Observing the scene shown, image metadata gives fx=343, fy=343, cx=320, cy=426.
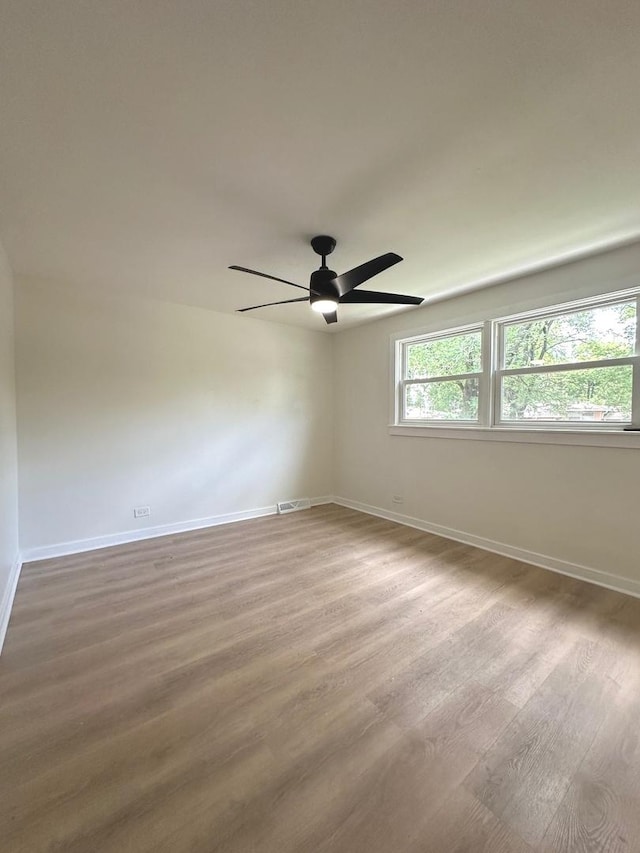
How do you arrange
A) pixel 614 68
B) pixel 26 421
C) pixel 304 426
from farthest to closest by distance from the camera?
pixel 304 426 < pixel 26 421 < pixel 614 68

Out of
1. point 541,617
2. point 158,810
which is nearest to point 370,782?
point 158,810

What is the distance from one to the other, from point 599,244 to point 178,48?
289 centimetres

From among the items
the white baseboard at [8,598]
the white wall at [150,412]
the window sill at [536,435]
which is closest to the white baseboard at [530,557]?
the window sill at [536,435]

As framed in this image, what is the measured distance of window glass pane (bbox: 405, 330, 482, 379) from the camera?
3.57 metres

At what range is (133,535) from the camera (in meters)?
3.63

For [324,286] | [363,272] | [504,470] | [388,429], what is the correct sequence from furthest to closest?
[388,429] < [504,470] < [324,286] < [363,272]

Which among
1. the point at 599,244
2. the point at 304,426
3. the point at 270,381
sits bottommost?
the point at 304,426

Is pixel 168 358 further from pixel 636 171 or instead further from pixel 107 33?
Answer: pixel 636 171

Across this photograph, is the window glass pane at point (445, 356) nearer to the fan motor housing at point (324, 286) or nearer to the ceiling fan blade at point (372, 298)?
the ceiling fan blade at point (372, 298)

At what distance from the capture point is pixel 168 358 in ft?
12.5

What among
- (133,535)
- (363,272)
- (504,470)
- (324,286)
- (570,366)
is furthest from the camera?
(133,535)

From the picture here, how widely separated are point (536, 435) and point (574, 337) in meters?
0.87

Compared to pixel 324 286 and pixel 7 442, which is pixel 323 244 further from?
pixel 7 442

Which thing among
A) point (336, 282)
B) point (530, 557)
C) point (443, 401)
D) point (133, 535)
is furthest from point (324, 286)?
point (133, 535)
